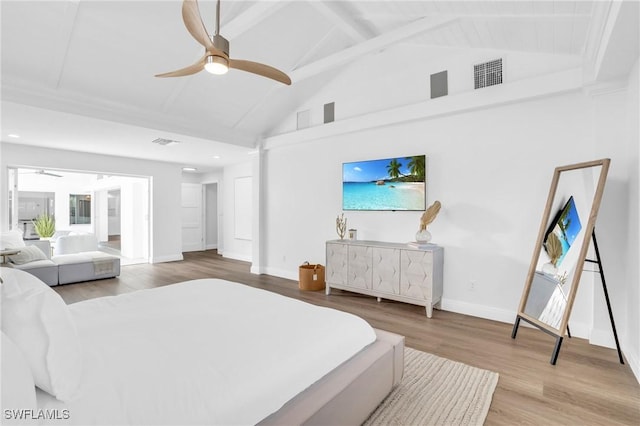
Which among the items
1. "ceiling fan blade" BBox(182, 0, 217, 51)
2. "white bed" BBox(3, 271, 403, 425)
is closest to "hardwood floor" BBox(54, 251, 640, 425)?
"white bed" BBox(3, 271, 403, 425)

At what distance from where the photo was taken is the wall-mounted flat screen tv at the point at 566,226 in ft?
8.90

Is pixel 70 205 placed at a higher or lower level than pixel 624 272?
higher

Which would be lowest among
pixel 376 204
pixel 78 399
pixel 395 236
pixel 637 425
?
pixel 637 425

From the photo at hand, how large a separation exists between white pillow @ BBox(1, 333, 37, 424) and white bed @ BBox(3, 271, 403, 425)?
7 centimetres

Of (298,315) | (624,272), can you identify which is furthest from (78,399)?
(624,272)

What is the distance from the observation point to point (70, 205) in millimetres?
9438

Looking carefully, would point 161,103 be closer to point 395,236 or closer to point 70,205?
point 395,236

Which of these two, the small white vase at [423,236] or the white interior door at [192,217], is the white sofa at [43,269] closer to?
the white interior door at [192,217]

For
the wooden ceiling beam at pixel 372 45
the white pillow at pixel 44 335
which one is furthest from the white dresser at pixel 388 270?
the white pillow at pixel 44 335

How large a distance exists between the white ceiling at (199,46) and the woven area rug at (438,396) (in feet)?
8.25

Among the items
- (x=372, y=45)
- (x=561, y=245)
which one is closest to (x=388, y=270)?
(x=561, y=245)

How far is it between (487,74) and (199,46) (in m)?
3.31

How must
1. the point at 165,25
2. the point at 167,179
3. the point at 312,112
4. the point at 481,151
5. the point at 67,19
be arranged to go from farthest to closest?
the point at 167,179 < the point at 312,112 < the point at 481,151 < the point at 165,25 < the point at 67,19

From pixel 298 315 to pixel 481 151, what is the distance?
2.92m
